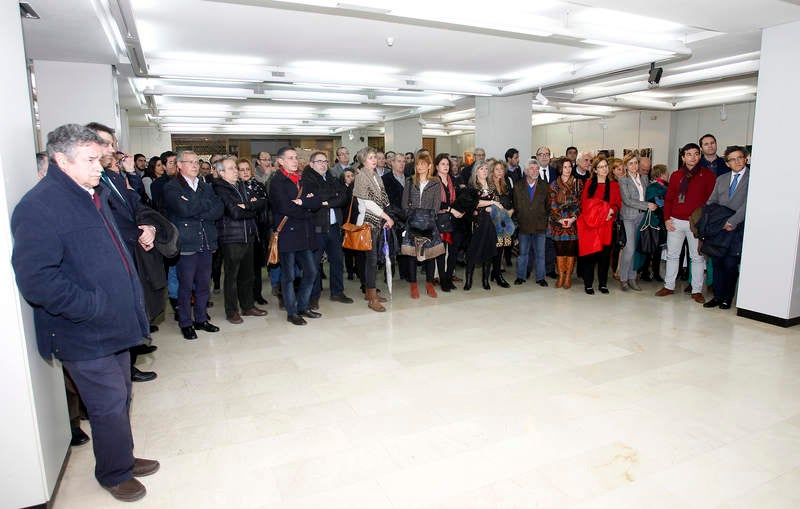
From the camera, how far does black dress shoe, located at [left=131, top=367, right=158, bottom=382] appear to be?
3768 millimetres

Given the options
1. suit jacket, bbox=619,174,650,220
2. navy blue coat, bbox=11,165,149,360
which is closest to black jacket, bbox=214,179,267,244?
navy blue coat, bbox=11,165,149,360

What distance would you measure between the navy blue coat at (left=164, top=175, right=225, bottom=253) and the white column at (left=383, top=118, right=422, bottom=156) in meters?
9.37

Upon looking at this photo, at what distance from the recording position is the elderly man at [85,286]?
6.55 ft

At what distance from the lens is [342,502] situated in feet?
7.83

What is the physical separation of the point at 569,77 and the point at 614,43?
229 centimetres

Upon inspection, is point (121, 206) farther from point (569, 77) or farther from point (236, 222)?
point (569, 77)

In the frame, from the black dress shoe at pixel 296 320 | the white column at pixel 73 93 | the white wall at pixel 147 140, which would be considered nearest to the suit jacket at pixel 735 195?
the black dress shoe at pixel 296 320

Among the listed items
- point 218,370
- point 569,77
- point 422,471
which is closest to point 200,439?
point 218,370

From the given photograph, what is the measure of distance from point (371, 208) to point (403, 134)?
28.3ft

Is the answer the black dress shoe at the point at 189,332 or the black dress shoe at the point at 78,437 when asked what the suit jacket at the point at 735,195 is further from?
the black dress shoe at the point at 78,437

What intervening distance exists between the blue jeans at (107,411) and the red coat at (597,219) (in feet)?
17.1

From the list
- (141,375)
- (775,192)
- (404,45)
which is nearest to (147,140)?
(404,45)

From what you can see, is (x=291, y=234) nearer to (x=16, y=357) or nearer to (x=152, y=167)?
(x=16, y=357)

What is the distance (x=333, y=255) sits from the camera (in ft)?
18.6
